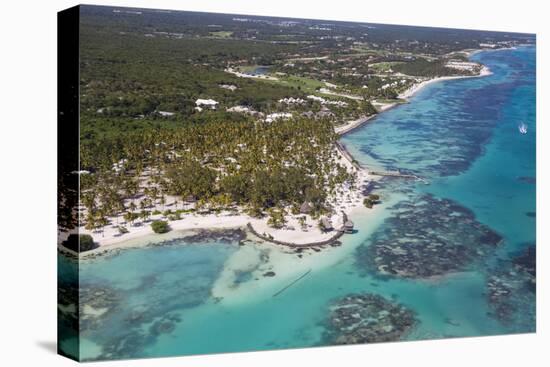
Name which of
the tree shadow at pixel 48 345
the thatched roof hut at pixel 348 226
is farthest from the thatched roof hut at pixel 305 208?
the tree shadow at pixel 48 345

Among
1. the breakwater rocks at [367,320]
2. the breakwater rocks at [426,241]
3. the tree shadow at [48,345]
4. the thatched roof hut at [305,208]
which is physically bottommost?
the tree shadow at [48,345]

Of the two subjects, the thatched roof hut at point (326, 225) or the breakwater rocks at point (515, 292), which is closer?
the thatched roof hut at point (326, 225)

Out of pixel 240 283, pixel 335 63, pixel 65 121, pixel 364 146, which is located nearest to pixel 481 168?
pixel 364 146

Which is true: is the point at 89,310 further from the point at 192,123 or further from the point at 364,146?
the point at 364,146

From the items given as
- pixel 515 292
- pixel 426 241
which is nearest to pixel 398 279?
pixel 426 241

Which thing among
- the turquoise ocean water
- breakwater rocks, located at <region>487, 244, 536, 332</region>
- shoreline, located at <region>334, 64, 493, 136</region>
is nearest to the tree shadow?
the turquoise ocean water

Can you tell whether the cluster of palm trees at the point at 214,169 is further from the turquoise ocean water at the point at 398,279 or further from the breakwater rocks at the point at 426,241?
the breakwater rocks at the point at 426,241

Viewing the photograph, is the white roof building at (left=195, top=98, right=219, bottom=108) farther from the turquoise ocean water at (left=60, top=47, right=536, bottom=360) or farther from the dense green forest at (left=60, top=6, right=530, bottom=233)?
the turquoise ocean water at (left=60, top=47, right=536, bottom=360)
